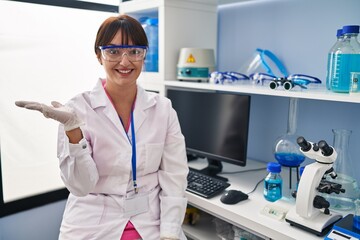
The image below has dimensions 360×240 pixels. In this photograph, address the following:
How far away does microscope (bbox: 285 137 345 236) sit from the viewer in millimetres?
1183

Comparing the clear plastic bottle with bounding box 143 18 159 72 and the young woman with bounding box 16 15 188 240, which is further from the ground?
the clear plastic bottle with bounding box 143 18 159 72

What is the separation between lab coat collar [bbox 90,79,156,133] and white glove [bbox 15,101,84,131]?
0.66ft

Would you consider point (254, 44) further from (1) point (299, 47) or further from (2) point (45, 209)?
(2) point (45, 209)

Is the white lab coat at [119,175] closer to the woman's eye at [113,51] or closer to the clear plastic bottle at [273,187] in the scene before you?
the woman's eye at [113,51]

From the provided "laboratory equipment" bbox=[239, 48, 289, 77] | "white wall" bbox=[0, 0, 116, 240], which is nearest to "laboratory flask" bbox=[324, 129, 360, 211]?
"laboratory equipment" bbox=[239, 48, 289, 77]

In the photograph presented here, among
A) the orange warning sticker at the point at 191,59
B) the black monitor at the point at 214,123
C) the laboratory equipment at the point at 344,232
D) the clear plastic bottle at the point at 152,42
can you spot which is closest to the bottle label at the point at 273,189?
the black monitor at the point at 214,123

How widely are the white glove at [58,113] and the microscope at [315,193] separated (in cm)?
84

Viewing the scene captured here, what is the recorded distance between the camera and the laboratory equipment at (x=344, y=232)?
1.07 meters

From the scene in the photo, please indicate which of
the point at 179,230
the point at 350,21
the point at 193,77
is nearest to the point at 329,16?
the point at 350,21

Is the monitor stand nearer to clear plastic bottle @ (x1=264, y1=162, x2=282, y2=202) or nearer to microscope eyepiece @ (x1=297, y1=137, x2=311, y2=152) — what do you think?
clear plastic bottle @ (x1=264, y1=162, x2=282, y2=202)

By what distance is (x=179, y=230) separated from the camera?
1.36m

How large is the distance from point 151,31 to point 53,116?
3.80ft

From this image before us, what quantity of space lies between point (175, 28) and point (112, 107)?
806mm

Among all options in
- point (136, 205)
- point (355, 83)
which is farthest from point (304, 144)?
point (136, 205)
